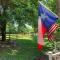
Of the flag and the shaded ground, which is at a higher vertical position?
the flag

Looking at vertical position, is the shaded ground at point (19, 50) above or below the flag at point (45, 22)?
below

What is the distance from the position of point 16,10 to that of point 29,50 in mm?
2546

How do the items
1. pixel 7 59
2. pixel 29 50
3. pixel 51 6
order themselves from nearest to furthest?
1. pixel 7 59
2. pixel 29 50
3. pixel 51 6

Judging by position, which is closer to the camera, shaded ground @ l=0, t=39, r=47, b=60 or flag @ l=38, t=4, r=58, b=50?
flag @ l=38, t=4, r=58, b=50

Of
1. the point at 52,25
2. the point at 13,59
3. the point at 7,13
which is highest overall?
the point at 7,13

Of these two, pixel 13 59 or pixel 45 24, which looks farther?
pixel 13 59

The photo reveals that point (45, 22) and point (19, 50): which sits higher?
point (45, 22)

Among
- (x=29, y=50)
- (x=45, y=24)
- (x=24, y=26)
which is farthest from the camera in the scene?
(x=24, y=26)

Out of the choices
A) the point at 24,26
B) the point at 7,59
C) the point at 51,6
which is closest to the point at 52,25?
the point at 7,59

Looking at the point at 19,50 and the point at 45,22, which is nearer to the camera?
the point at 45,22

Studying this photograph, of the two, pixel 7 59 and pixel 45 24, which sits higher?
pixel 45 24

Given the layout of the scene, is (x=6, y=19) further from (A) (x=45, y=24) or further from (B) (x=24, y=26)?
(A) (x=45, y=24)

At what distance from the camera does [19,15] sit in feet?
52.7

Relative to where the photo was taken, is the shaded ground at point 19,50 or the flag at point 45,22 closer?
the flag at point 45,22
